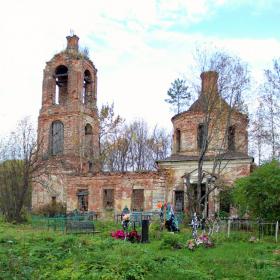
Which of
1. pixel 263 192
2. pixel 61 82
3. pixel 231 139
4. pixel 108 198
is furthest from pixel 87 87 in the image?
pixel 263 192

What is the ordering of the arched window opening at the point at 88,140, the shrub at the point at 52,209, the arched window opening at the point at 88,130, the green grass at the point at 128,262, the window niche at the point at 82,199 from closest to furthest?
the green grass at the point at 128,262, the window niche at the point at 82,199, the shrub at the point at 52,209, the arched window opening at the point at 88,140, the arched window opening at the point at 88,130

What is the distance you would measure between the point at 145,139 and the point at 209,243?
4162cm

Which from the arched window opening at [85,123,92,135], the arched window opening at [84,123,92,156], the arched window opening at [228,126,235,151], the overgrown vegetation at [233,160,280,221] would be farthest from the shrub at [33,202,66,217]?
the overgrown vegetation at [233,160,280,221]

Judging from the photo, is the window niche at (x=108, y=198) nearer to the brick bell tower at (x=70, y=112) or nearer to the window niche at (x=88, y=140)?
the brick bell tower at (x=70, y=112)

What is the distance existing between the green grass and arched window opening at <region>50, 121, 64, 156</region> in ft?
90.0

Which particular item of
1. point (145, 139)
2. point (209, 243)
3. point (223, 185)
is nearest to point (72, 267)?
point (209, 243)

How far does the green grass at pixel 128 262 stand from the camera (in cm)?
1002

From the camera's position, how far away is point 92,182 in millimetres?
34406

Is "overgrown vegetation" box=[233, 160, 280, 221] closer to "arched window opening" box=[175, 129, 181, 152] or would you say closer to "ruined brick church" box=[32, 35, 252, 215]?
"ruined brick church" box=[32, 35, 252, 215]

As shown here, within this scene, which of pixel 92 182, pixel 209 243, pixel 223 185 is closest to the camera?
pixel 209 243

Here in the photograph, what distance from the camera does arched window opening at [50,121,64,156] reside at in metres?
42.4

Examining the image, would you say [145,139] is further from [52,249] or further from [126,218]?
[52,249]

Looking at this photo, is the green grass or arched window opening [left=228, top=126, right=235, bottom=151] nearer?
the green grass

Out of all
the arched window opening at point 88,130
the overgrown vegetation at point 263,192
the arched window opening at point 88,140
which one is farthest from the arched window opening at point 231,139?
the arched window opening at point 88,130
